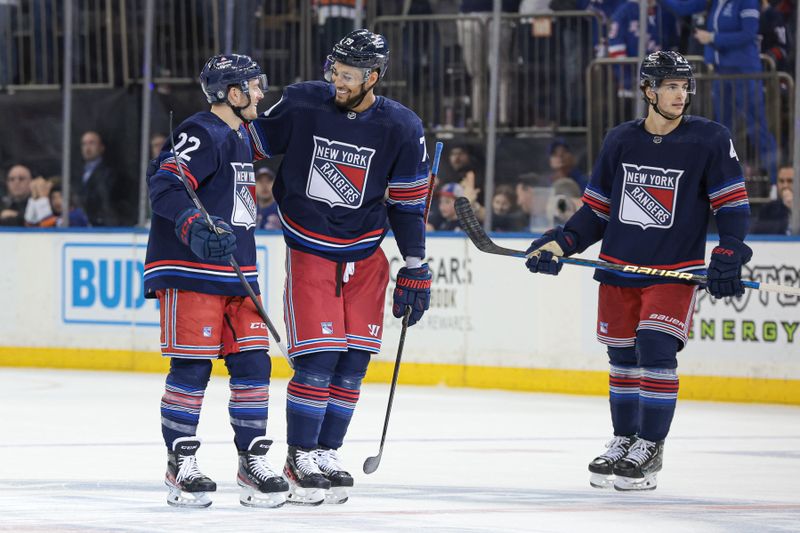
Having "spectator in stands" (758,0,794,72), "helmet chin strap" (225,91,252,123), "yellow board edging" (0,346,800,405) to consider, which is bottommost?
"yellow board edging" (0,346,800,405)

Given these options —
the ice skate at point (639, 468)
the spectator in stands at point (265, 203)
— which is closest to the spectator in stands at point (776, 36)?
the spectator in stands at point (265, 203)

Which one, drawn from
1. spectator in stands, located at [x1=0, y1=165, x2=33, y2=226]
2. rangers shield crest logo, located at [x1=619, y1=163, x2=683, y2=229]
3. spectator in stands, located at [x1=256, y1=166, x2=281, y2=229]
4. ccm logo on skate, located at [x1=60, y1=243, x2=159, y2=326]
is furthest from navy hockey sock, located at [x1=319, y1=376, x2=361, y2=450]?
spectator in stands, located at [x1=0, y1=165, x2=33, y2=226]

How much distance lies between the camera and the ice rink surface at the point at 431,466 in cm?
506

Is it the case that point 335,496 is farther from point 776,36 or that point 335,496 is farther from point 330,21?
point 330,21

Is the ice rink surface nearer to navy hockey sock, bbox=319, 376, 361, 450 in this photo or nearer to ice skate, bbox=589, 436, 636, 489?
ice skate, bbox=589, 436, 636, 489

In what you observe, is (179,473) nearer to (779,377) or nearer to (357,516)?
(357,516)

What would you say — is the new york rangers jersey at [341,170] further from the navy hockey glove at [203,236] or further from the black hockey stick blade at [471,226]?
the black hockey stick blade at [471,226]

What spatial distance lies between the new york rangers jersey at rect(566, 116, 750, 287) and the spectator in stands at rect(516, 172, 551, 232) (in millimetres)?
4361

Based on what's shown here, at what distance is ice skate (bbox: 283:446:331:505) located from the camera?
542 centimetres

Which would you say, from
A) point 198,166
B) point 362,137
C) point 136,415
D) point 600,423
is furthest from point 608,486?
point 136,415

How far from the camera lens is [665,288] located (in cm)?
621

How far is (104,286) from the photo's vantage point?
38.3 ft

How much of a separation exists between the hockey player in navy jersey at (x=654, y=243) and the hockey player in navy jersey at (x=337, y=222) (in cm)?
88

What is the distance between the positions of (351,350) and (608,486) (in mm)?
1173
